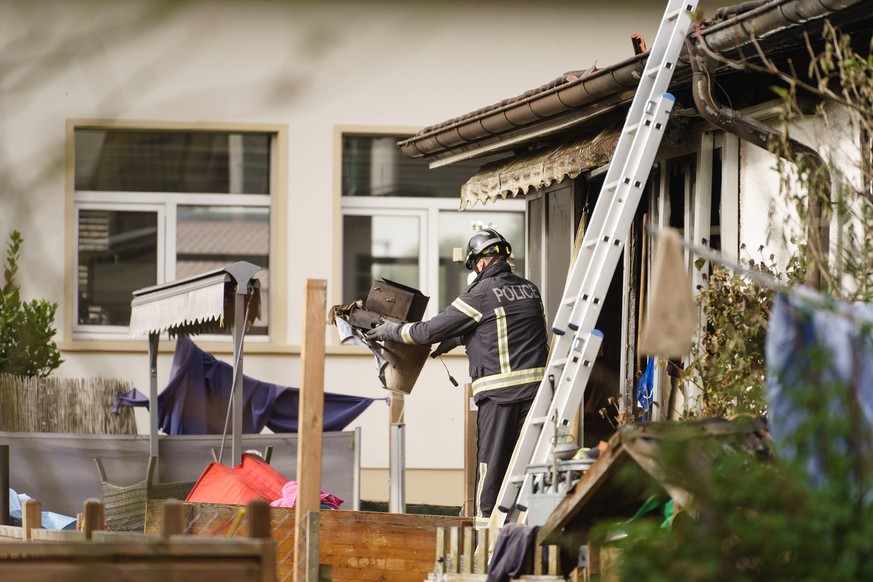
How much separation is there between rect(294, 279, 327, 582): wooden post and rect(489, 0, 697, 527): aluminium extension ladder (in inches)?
57.9

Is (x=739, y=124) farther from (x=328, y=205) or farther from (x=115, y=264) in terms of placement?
(x=115, y=264)

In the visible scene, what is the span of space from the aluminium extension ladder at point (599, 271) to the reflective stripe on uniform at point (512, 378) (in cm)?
82

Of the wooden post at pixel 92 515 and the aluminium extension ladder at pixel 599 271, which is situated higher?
the aluminium extension ladder at pixel 599 271

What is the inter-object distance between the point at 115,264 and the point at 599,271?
329 inches

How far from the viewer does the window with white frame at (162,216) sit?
47.1 ft

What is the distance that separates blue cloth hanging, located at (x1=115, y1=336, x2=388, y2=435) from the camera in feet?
36.5

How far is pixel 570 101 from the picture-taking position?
26.6 feet

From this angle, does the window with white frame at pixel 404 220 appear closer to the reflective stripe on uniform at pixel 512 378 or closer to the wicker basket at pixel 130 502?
the wicker basket at pixel 130 502

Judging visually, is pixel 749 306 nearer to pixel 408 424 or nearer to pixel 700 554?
pixel 700 554

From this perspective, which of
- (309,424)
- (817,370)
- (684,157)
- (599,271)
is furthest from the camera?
(684,157)

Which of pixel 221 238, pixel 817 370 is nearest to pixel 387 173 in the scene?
pixel 221 238

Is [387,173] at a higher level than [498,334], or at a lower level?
higher

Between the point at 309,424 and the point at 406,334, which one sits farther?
the point at 406,334

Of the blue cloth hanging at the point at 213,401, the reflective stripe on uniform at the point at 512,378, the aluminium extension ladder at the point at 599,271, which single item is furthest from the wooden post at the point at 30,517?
the blue cloth hanging at the point at 213,401
